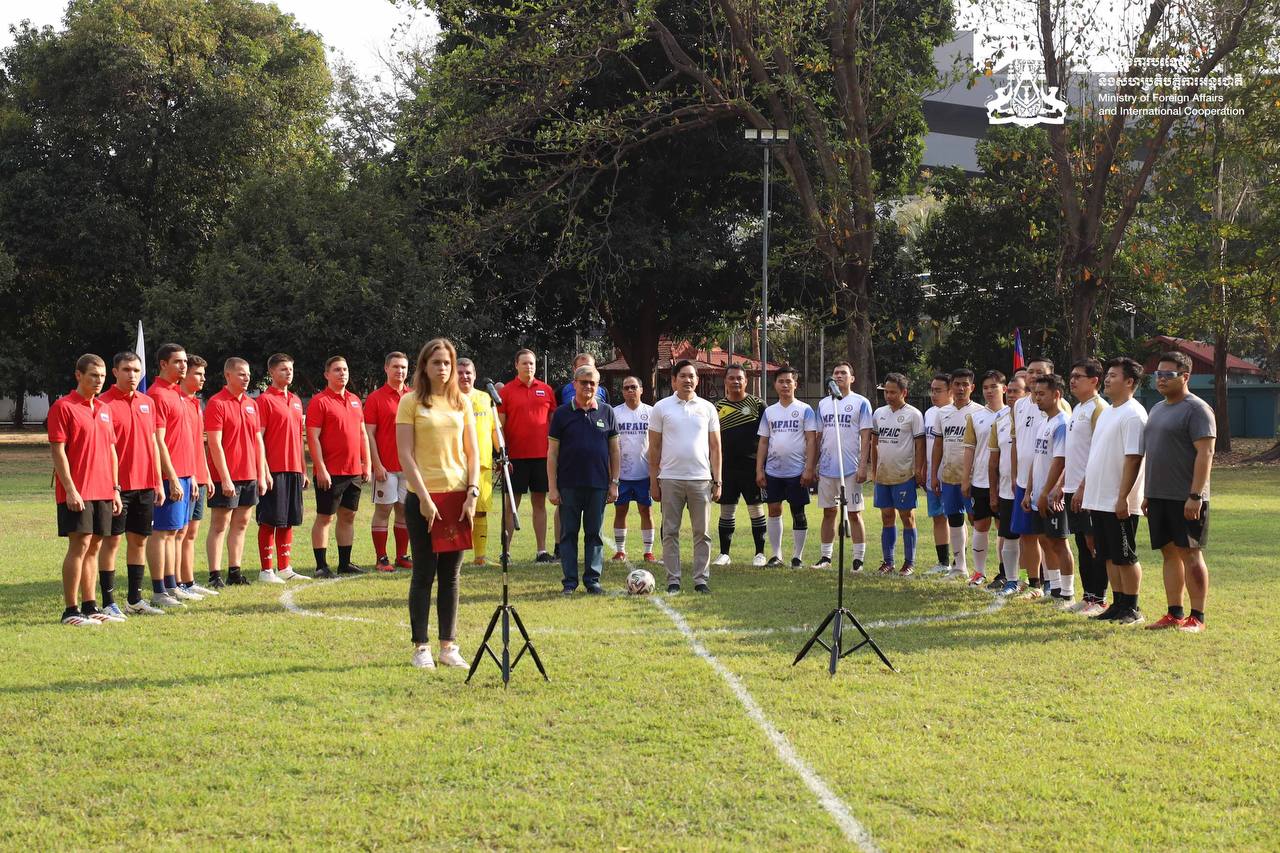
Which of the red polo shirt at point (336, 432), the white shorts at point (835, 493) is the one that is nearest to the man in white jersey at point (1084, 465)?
the white shorts at point (835, 493)

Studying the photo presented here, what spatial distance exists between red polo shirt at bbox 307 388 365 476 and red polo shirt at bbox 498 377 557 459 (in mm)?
1660

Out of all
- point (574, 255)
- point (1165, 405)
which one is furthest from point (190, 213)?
point (1165, 405)

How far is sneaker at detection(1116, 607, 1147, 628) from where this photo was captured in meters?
9.44

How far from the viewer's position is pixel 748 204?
1318 inches

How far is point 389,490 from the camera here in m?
12.7

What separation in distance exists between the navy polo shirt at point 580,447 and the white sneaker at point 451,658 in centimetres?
319

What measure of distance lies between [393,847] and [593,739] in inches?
64.6

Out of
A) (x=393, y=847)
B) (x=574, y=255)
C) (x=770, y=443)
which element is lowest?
(x=393, y=847)

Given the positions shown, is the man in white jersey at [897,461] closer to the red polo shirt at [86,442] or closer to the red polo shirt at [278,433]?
the red polo shirt at [278,433]

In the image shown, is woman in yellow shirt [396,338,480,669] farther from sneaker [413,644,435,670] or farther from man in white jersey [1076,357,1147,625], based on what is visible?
man in white jersey [1076,357,1147,625]

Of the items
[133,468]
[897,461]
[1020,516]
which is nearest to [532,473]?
[897,461]

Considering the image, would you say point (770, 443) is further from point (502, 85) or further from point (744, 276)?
point (744, 276)

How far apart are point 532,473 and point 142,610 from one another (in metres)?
4.57

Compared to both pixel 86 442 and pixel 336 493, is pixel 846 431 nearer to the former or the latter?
pixel 336 493
